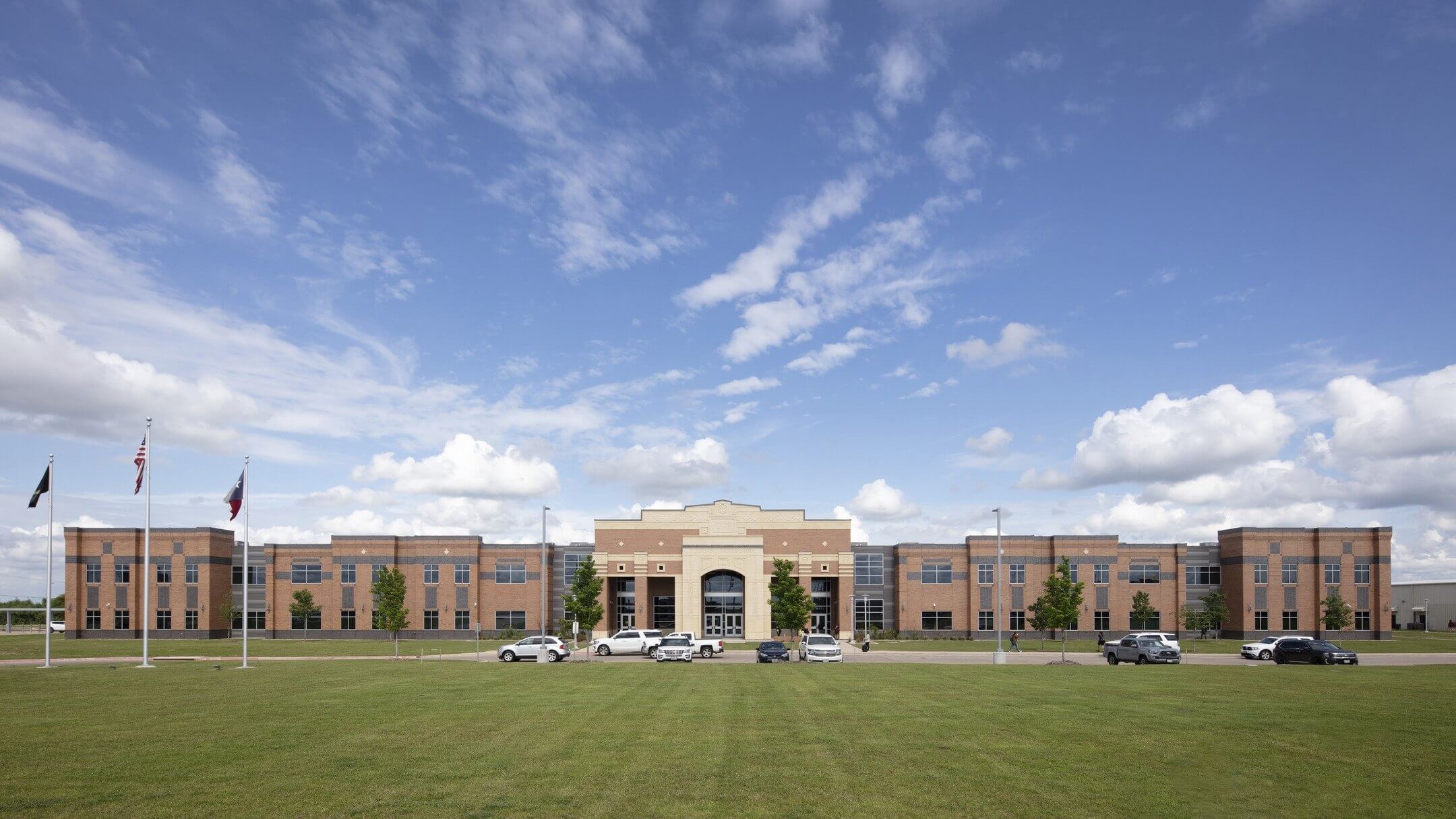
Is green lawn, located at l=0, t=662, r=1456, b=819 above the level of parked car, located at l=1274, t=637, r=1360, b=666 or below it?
above

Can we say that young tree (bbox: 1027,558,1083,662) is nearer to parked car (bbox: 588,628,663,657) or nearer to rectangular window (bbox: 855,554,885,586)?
parked car (bbox: 588,628,663,657)

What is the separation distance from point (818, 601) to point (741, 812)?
7781cm

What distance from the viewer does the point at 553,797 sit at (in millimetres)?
13734

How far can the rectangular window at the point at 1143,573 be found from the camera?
91.7 metres

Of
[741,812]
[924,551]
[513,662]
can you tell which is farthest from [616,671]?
[924,551]

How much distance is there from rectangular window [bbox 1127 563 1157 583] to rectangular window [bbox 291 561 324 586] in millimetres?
79693

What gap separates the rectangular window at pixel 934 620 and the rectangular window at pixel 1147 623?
57.6 ft

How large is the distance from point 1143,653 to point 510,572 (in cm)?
6100

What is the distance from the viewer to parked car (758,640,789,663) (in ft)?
169

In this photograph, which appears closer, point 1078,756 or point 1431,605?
point 1078,756

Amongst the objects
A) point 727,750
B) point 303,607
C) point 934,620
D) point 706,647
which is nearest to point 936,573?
point 934,620

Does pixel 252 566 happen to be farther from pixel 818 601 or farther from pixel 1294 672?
pixel 1294 672

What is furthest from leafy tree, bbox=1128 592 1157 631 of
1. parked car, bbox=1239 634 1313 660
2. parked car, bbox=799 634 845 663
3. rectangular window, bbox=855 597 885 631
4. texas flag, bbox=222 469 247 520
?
texas flag, bbox=222 469 247 520

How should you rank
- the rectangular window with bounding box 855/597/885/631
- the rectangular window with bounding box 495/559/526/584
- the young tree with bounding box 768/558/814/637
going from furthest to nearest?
the rectangular window with bounding box 855/597/885/631 → the rectangular window with bounding box 495/559/526/584 → the young tree with bounding box 768/558/814/637
